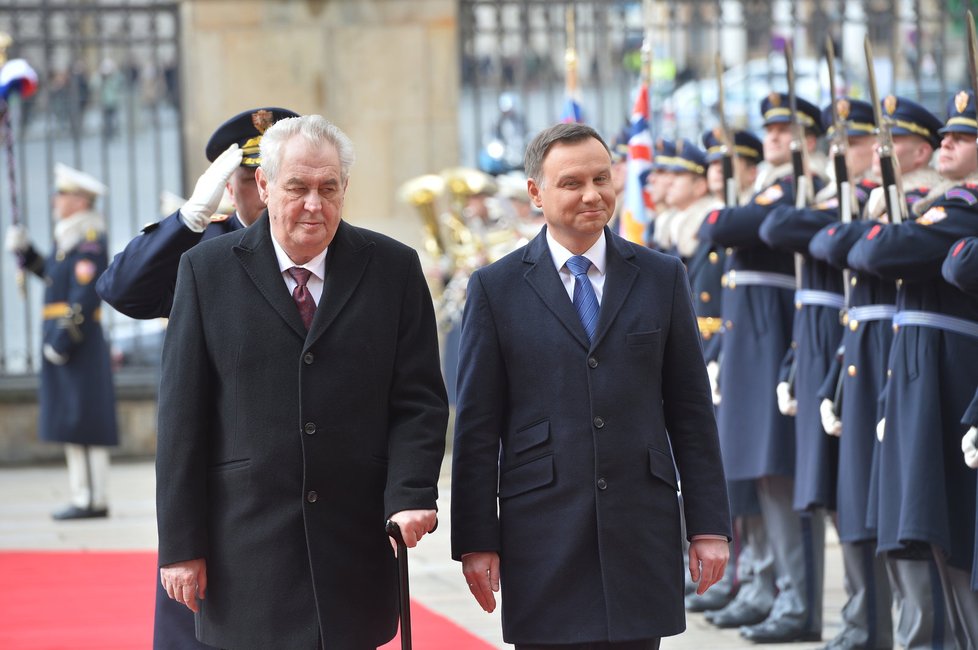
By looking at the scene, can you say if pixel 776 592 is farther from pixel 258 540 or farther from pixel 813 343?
pixel 258 540

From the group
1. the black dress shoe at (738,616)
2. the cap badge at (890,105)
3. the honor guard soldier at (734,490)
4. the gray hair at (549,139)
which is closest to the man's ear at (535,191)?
the gray hair at (549,139)

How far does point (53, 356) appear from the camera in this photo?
432 inches

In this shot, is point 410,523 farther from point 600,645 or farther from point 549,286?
point 549,286

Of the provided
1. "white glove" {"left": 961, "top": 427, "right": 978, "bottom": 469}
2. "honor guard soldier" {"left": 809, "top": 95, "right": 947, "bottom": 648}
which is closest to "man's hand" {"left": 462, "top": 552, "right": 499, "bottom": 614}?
"white glove" {"left": 961, "top": 427, "right": 978, "bottom": 469}

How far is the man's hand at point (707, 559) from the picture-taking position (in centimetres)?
412

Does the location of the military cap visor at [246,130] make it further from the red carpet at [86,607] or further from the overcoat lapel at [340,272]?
the red carpet at [86,607]

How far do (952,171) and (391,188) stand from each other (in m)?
7.68

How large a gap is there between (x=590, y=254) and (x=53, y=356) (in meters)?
7.39

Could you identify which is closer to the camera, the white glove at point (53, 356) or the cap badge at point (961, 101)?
the cap badge at point (961, 101)

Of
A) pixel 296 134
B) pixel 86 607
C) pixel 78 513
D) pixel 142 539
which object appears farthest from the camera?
pixel 78 513

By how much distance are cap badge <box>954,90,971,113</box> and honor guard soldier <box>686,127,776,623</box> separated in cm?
175

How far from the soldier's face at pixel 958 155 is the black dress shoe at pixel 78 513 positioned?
6.54m

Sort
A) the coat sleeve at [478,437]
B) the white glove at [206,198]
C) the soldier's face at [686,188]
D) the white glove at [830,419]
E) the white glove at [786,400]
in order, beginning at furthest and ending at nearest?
the soldier's face at [686,188] → the white glove at [786,400] → the white glove at [830,419] → the white glove at [206,198] → the coat sleeve at [478,437]

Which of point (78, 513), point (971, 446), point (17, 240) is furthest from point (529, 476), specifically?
point (17, 240)
